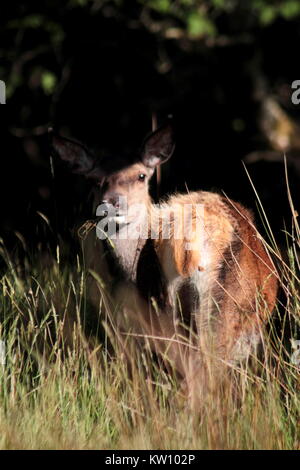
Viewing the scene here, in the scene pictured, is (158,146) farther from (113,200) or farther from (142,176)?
(113,200)

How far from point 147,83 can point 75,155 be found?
17.3 ft

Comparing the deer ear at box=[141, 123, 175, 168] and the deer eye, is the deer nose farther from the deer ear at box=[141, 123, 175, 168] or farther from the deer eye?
the deer ear at box=[141, 123, 175, 168]

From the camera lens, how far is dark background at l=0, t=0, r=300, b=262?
10273 millimetres

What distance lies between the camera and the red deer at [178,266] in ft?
15.3

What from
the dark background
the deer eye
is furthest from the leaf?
the deer eye

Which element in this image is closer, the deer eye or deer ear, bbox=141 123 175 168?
the deer eye

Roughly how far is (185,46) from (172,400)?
7.11 metres

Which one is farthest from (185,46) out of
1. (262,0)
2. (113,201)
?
(113,201)

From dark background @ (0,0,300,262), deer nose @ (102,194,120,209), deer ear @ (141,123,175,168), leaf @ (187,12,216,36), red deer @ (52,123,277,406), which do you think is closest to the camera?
red deer @ (52,123,277,406)

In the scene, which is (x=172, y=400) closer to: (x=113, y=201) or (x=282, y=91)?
(x=113, y=201)

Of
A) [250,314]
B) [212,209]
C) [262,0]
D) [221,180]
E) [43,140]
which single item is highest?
[262,0]

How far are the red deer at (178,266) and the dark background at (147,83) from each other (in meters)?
4.41

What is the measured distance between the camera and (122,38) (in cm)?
1080
